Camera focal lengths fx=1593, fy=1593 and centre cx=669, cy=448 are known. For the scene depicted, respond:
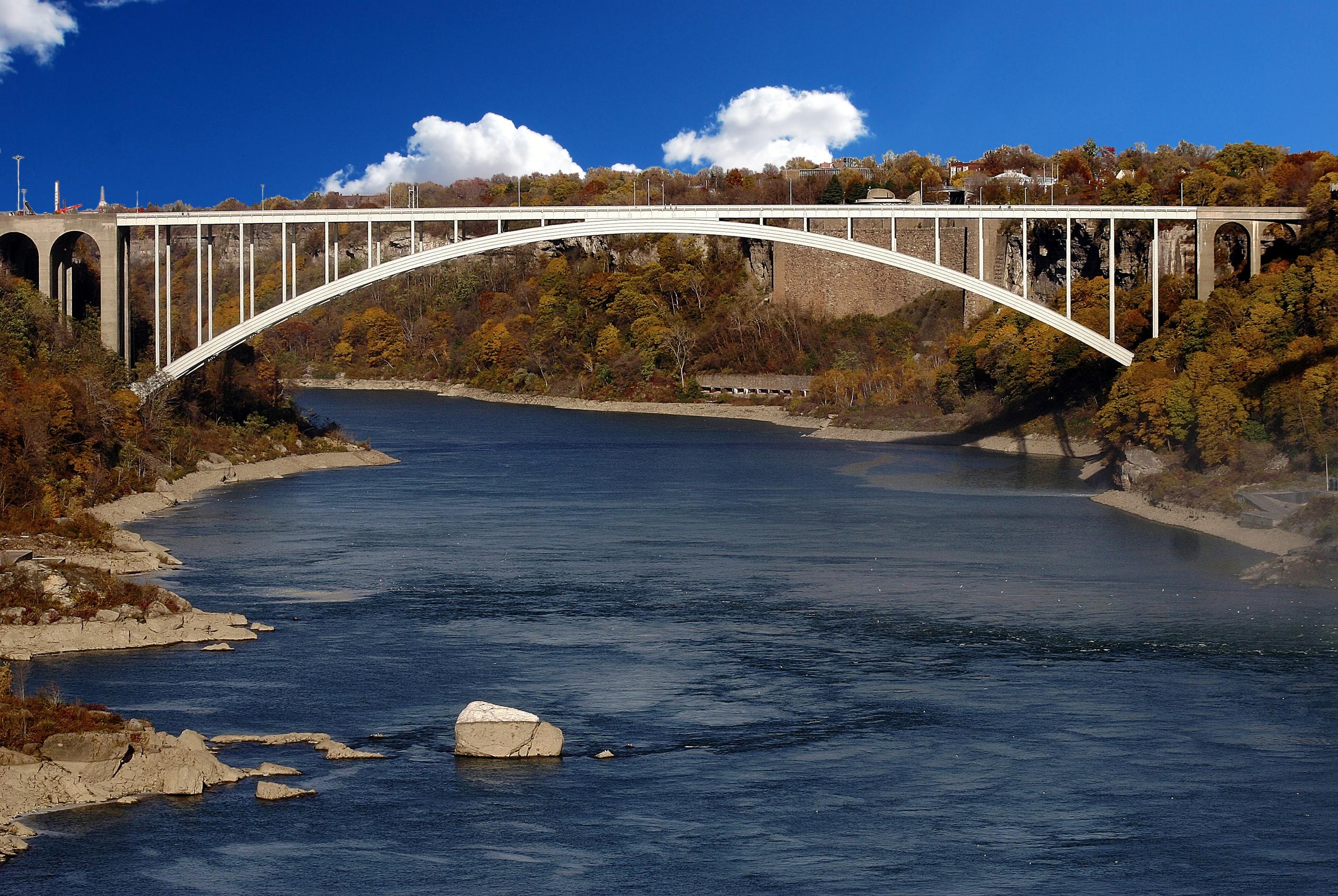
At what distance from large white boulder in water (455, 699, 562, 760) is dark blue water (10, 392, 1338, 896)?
23 cm

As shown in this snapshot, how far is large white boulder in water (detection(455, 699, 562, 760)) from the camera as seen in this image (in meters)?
16.0

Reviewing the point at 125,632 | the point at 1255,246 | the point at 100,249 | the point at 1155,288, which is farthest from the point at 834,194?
the point at 125,632

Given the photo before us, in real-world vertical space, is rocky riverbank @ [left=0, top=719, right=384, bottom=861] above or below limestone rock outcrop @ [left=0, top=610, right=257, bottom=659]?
below

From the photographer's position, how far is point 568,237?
40.2 m

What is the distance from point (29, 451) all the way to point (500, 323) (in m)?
61.1

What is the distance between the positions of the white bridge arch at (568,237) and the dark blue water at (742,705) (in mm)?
7707

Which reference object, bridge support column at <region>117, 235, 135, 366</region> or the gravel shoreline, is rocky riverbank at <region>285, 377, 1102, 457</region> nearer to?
the gravel shoreline

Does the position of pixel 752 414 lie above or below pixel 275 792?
above

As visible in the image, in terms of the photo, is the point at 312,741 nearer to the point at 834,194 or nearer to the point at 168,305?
the point at 168,305

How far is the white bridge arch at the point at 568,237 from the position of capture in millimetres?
39188

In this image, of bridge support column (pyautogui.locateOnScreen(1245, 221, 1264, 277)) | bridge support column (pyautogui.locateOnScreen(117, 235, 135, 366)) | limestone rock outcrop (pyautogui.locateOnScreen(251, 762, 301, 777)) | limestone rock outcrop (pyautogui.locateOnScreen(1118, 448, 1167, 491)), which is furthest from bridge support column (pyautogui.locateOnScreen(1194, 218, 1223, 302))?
limestone rock outcrop (pyautogui.locateOnScreen(251, 762, 301, 777))

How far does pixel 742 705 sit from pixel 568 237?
2395cm

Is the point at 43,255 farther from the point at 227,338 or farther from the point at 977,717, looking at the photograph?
the point at 977,717

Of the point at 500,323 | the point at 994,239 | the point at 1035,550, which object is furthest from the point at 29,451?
the point at 500,323
